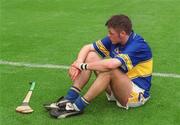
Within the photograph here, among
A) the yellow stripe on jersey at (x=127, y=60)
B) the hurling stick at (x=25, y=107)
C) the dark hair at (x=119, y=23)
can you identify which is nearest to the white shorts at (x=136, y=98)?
the yellow stripe on jersey at (x=127, y=60)

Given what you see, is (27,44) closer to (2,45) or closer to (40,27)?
(2,45)

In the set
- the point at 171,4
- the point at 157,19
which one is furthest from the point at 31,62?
the point at 171,4

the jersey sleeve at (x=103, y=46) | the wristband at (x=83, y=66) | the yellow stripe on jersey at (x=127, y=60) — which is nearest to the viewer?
the yellow stripe on jersey at (x=127, y=60)

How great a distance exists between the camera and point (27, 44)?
29.3ft

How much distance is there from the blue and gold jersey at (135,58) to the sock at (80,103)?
552 mm

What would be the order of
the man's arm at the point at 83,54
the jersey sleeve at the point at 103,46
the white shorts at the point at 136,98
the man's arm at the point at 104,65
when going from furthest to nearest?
the jersey sleeve at the point at 103,46, the man's arm at the point at 83,54, the white shorts at the point at 136,98, the man's arm at the point at 104,65

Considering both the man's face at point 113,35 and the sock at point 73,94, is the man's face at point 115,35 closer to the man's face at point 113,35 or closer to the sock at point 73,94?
the man's face at point 113,35

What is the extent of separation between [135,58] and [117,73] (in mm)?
319

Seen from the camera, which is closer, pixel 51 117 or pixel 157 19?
pixel 51 117

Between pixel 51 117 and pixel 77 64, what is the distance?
0.68 m

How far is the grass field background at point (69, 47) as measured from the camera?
573 cm

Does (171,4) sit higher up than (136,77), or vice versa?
(136,77)

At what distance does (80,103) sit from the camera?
5.65 meters

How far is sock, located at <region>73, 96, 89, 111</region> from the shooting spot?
18.5 feet
